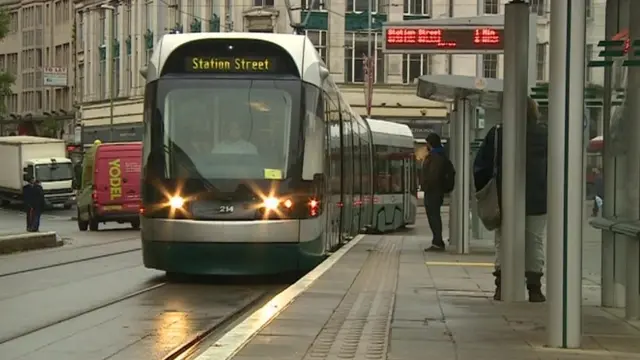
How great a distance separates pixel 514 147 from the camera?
10.5 metres

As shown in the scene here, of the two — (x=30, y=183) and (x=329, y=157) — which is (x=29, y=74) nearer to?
(x=30, y=183)

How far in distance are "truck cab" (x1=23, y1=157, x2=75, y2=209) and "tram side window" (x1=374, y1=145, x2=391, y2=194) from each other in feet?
87.2

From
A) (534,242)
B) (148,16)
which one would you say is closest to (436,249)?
(534,242)

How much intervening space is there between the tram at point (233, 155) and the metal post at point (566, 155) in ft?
24.1

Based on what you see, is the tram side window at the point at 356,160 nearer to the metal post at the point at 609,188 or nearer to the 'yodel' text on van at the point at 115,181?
the 'yodel' text on van at the point at 115,181

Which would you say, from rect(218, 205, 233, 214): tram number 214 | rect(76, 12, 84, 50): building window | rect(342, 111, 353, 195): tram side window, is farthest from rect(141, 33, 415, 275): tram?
rect(76, 12, 84, 50): building window

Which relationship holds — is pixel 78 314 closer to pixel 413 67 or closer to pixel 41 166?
pixel 41 166

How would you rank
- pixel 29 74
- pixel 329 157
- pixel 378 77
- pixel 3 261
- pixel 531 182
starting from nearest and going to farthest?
pixel 531 182
pixel 329 157
pixel 3 261
pixel 378 77
pixel 29 74

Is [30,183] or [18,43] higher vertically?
[18,43]

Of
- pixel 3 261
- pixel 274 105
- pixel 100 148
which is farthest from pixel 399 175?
pixel 274 105

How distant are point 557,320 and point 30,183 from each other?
3187 centimetres

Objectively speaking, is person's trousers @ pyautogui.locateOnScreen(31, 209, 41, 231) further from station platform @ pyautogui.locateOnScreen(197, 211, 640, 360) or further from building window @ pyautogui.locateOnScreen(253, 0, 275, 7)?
building window @ pyautogui.locateOnScreen(253, 0, 275, 7)

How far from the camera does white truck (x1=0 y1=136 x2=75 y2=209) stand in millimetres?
56094

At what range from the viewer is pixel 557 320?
7793mm
